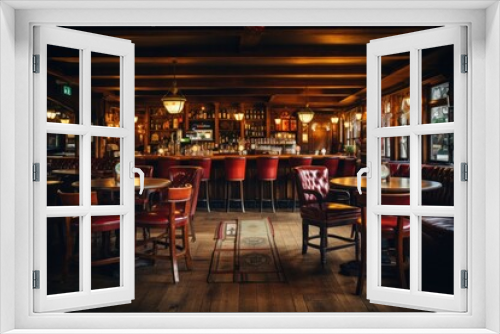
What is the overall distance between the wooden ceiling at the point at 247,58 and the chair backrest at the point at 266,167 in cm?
184

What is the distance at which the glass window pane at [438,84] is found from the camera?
7293 mm

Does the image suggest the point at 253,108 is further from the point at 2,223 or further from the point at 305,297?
the point at 2,223

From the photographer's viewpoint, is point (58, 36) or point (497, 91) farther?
point (58, 36)

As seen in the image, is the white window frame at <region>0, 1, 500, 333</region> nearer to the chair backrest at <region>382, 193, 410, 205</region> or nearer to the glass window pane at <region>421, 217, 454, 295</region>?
the chair backrest at <region>382, 193, 410, 205</region>

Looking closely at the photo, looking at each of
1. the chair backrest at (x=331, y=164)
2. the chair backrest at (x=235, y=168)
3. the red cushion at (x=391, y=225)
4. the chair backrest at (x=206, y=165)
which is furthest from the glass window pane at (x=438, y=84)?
the chair backrest at (x=206, y=165)

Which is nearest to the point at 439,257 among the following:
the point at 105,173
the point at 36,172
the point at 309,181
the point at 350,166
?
the point at 309,181

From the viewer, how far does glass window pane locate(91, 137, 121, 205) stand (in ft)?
14.6

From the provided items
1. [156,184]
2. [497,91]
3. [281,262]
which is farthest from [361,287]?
[156,184]

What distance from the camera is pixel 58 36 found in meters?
3.02

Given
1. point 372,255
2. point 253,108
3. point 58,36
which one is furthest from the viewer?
point 253,108

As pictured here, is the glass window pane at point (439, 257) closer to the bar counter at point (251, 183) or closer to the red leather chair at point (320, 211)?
the red leather chair at point (320, 211)

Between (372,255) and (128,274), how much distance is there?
5.76 ft

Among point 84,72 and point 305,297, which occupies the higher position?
point 84,72

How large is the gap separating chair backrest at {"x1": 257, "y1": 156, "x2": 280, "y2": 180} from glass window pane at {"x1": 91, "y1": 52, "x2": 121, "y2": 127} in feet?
10.5
